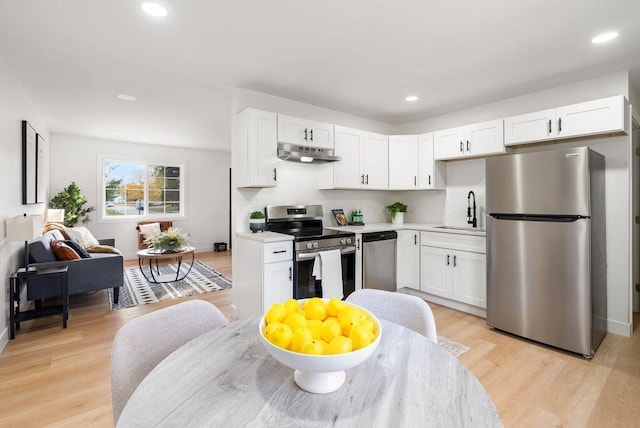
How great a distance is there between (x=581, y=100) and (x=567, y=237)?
1.53m

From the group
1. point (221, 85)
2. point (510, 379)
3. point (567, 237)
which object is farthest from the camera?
point (221, 85)

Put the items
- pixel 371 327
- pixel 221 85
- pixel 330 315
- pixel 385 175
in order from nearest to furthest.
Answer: pixel 371 327 < pixel 330 315 < pixel 221 85 < pixel 385 175

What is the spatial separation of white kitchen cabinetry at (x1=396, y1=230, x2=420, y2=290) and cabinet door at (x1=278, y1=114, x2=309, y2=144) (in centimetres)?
167

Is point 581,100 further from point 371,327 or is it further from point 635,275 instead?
point 371,327

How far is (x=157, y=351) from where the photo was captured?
117cm

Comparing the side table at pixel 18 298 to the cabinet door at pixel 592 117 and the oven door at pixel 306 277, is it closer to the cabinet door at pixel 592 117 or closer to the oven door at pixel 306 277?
the oven door at pixel 306 277

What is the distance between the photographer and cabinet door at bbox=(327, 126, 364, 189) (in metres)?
3.77

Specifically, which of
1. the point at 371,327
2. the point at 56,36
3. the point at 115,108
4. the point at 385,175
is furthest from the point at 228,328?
the point at 115,108

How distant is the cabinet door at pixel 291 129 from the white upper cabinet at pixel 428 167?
5.21 ft

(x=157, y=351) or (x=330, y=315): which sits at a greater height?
(x=330, y=315)

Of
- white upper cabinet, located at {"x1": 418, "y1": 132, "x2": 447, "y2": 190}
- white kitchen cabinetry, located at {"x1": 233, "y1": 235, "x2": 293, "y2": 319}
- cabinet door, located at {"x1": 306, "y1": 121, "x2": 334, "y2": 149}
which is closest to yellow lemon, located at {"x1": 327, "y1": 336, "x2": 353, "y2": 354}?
white kitchen cabinetry, located at {"x1": 233, "y1": 235, "x2": 293, "y2": 319}

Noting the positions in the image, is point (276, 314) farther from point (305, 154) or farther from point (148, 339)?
point (305, 154)

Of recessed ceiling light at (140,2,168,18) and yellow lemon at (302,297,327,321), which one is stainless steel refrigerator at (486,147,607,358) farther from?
recessed ceiling light at (140,2,168,18)

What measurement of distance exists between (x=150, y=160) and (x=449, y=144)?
19.8ft
